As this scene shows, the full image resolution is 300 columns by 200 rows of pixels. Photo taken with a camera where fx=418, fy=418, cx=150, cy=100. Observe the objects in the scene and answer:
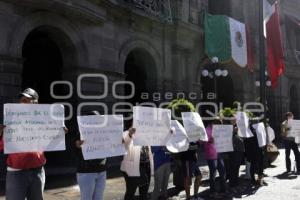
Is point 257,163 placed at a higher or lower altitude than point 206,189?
higher

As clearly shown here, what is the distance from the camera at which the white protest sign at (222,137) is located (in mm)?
8844

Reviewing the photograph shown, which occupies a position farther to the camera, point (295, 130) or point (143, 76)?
point (143, 76)

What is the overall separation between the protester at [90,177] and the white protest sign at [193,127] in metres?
2.58

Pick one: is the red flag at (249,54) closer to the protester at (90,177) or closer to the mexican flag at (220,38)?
the mexican flag at (220,38)

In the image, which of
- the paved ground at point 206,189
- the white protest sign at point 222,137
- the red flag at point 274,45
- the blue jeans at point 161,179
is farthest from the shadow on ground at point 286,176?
the red flag at point 274,45

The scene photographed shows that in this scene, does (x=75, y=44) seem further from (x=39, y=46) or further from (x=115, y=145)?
(x=115, y=145)

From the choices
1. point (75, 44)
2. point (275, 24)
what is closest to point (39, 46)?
point (75, 44)

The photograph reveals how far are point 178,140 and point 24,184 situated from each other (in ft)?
10.6

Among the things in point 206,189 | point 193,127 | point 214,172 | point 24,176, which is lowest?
point 206,189

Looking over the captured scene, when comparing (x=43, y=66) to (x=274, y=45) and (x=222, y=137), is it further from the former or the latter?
(x=274, y=45)

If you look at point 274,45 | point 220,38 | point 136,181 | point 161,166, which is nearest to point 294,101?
point 274,45

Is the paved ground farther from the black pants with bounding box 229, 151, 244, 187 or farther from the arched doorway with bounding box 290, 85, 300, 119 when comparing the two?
the arched doorway with bounding box 290, 85, 300, 119

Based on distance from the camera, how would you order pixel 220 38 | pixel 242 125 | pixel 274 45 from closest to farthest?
pixel 242 125 → pixel 274 45 → pixel 220 38

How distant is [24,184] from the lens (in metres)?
4.69
